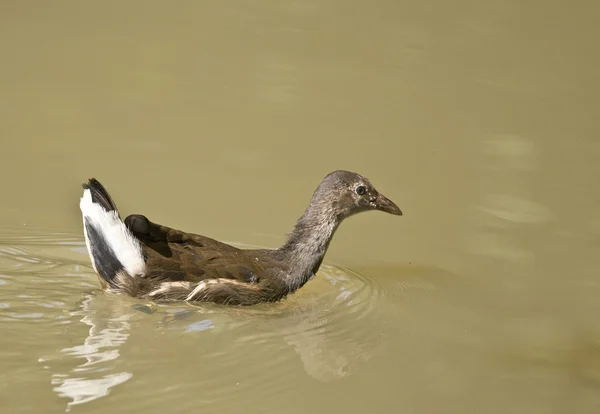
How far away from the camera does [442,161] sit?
8594 millimetres

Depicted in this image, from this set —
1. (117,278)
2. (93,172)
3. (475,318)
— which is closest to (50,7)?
(93,172)

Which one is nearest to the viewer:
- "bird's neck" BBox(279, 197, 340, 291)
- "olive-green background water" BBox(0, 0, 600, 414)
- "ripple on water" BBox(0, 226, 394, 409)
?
"ripple on water" BBox(0, 226, 394, 409)

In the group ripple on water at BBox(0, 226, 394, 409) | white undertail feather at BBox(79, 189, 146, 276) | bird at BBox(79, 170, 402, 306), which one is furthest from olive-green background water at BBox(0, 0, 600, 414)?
white undertail feather at BBox(79, 189, 146, 276)

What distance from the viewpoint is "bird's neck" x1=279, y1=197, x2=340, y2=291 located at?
6.80 m

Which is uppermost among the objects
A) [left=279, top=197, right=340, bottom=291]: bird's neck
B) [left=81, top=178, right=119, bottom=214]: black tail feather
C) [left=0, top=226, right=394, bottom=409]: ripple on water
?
[left=81, top=178, right=119, bottom=214]: black tail feather

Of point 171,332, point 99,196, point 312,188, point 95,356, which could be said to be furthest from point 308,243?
point 95,356

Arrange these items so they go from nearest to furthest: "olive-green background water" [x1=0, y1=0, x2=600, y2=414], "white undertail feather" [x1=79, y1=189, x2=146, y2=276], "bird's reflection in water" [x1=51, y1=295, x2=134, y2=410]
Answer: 1. "bird's reflection in water" [x1=51, y1=295, x2=134, y2=410]
2. "olive-green background water" [x1=0, y1=0, x2=600, y2=414]
3. "white undertail feather" [x1=79, y1=189, x2=146, y2=276]

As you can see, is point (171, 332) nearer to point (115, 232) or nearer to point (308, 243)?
point (115, 232)

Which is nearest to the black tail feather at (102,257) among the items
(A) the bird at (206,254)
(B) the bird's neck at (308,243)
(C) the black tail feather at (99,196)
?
(A) the bird at (206,254)

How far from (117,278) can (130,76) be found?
3824 mm

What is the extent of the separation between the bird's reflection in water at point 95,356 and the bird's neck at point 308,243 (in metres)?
1.21

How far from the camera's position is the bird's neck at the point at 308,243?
22.3 ft

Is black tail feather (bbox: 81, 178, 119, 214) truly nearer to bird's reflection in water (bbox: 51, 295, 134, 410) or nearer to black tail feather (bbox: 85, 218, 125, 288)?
black tail feather (bbox: 85, 218, 125, 288)

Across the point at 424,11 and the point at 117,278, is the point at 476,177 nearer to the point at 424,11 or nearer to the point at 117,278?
the point at 117,278
